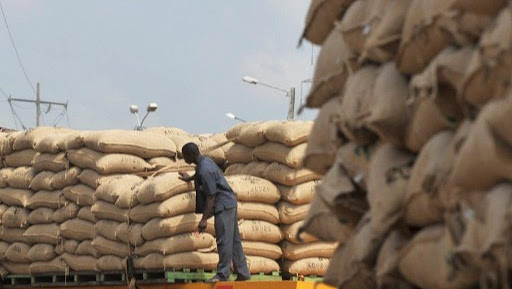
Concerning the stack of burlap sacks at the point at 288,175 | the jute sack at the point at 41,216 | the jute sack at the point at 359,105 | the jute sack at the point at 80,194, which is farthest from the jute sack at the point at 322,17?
the jute sack at the point at 41,216

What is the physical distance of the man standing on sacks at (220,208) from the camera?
8.41m

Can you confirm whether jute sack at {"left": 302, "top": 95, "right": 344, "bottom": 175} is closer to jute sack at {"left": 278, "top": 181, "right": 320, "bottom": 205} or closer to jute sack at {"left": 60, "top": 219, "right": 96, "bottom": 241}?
jute sack at {"left": 278, "top": 181, "right": 320, "bottom": 205}

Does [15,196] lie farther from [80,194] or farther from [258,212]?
[258,212]

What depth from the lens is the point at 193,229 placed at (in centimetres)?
857

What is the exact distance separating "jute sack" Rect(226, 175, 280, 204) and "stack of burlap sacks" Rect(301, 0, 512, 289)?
4752 millimetres

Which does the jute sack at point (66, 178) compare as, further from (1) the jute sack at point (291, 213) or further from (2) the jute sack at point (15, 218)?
(1) the jute sack at point (291, 213)

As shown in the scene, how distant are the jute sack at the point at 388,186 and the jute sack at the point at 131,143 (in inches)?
260

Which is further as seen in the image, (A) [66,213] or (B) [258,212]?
(A) [66,213]

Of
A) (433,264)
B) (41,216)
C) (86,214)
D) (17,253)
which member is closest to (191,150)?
(86,214)

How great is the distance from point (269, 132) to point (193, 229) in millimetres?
1105

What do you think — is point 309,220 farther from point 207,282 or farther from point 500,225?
point 207,282

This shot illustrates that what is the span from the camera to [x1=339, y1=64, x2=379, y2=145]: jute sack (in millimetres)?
3424

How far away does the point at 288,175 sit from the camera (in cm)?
888

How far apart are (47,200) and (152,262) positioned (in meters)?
1.94
